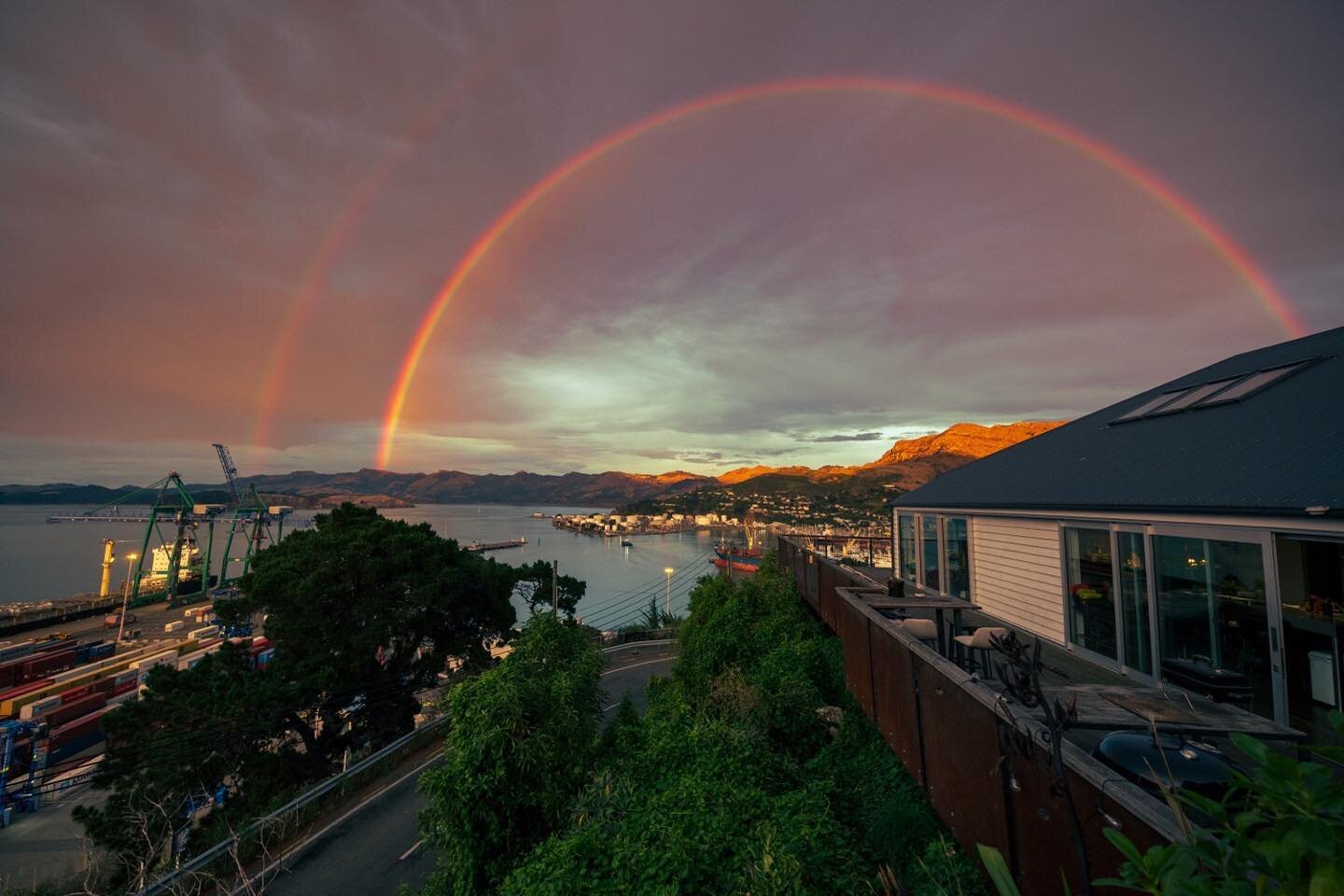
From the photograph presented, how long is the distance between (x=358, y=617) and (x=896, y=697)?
30.5 metres

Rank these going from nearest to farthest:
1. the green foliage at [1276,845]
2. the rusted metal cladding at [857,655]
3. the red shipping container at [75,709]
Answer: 1. the green foliage at [1276,845]
2. the rusted metal cladding at [857,655]
3. the red shipping container at [75,709]

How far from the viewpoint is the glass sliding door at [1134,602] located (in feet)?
29.7

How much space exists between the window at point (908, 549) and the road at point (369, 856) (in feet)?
36.7

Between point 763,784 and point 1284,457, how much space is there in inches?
356

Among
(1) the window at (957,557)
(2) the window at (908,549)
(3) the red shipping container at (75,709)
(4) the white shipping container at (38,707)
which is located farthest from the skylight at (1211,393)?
(4) the white shipping container at (38,707)

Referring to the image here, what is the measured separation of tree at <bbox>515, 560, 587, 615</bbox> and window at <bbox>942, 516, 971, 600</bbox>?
2823 centimetres

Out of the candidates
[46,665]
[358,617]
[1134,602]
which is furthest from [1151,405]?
[46,665]

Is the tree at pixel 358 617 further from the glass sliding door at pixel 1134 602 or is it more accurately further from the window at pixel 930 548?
the glass sliding door at pixel 1134 602

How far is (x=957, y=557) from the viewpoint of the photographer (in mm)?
16188

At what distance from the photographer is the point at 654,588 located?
122 meters

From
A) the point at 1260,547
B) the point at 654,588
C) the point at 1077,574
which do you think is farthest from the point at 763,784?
the point at 654,588

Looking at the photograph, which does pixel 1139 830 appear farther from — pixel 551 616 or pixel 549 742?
pixel 551 616

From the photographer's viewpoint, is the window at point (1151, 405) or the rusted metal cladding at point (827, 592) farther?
the rusted metal cladding at point (827, 592)

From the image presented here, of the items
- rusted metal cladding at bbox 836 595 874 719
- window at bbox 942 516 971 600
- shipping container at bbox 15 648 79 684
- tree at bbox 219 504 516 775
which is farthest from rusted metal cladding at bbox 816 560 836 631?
shipping container at bbox 15 648 79 684
